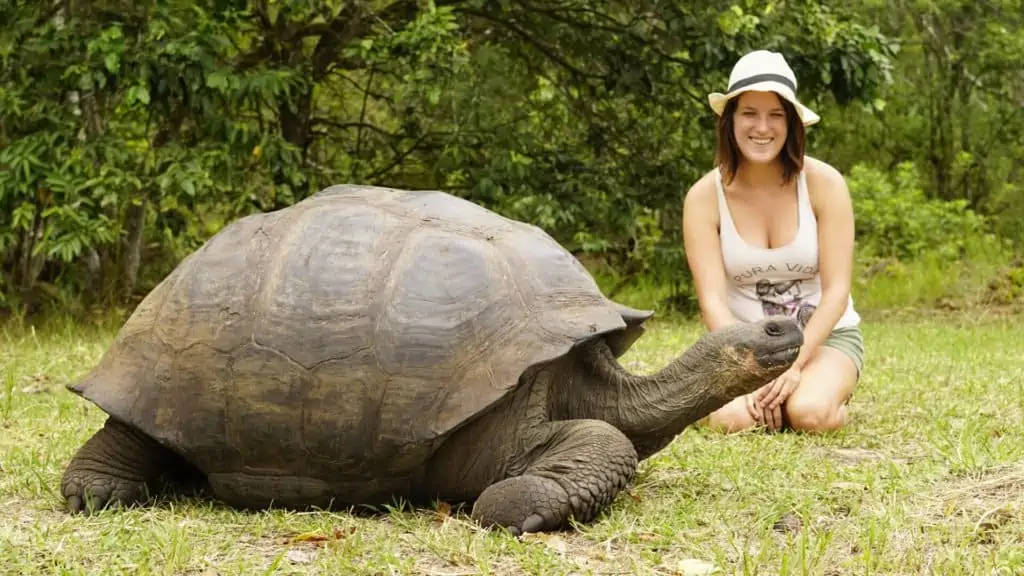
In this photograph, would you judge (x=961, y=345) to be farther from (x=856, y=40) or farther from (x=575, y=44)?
(x=575, y=44)

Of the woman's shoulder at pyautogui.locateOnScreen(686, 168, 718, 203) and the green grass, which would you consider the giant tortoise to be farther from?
the woman's shoulder at pyautogui.locateOnScreen(686, 168, 718, 203)

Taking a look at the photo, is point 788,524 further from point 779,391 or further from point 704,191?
point 704,191

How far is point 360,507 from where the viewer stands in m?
3.52

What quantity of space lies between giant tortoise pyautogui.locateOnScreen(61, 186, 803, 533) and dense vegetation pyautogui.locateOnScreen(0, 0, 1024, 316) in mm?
4256

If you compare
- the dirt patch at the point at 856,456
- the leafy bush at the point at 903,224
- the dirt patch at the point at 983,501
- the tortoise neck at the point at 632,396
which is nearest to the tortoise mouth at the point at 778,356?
the tortoise neck at the point at 632,396

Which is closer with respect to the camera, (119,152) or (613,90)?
(119,152)

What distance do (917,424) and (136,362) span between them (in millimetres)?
2993

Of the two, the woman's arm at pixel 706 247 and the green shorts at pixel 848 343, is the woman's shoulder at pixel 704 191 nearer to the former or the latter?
the woman's arm at pixel 706 247

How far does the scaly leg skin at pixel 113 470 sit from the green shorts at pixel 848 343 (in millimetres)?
2861

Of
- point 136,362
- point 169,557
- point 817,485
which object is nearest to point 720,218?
point 817,485

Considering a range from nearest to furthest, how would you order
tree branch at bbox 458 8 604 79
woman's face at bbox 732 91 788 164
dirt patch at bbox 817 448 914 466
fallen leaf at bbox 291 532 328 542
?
fallen leaf at bbox 291 532 328 542 < dirt patch at bbox 817 448 914 466 < woman's face at bbox 732 91 788 164 < tree branch at bbox 458 8 604 79

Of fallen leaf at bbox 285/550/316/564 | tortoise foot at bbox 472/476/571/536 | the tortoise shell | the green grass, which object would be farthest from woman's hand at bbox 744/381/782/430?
fallen leaf at bbox 285/550/316/564

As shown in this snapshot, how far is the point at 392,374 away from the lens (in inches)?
126

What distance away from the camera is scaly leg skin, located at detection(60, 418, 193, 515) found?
3.48 m
